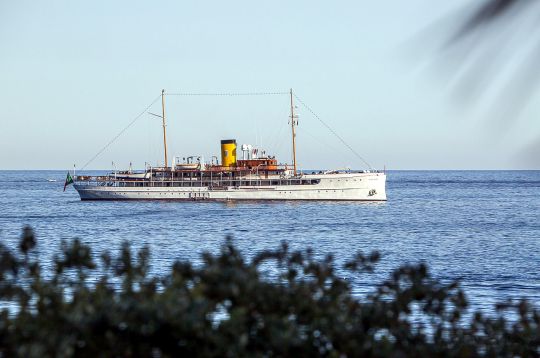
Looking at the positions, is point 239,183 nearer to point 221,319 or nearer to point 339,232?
point 339,232

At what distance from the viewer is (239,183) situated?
7481 centimetres

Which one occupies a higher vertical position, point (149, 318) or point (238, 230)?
point (149, 318)

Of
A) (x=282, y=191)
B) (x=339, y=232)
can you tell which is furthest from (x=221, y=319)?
(x=282, y=191)

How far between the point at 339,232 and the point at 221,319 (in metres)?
41.5

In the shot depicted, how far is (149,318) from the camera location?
374cm

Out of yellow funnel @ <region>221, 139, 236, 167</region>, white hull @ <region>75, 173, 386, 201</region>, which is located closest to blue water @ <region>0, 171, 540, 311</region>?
white hull @ <region>75, 173, 386, 201</region>

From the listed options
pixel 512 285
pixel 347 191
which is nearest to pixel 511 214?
pixel 347 191

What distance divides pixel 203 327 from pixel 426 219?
5669 cm

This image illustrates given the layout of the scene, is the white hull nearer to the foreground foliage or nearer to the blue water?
the blue water

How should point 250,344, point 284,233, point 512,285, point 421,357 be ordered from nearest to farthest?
point 250,344, point 421,357, point 512,285, point 284,233

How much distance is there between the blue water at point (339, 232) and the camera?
2848 centimetres

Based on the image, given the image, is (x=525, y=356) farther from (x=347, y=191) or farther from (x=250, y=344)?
(x=347, y=191)

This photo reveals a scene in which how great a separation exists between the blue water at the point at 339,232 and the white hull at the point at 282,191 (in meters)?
0.82

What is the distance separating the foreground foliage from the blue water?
15.4 meters
